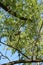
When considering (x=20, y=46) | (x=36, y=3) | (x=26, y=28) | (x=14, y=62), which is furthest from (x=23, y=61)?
(x=36, y=3)

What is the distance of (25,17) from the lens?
4863 millimetres

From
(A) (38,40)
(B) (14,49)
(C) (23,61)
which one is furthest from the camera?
(B) (14,49)

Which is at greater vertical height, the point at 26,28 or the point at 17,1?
the point at 17,1

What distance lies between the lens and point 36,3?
486 centimetres

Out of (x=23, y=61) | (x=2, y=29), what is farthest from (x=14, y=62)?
(x=2, y=29)

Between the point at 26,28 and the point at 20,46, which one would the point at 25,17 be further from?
the point at 20,46

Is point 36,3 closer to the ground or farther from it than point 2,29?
farther from it

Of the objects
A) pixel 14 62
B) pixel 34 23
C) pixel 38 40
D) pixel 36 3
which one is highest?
pixel 36 3

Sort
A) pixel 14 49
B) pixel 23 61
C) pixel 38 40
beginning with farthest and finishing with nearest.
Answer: pixel 14 49, pixel 38 40, pixel 23 61

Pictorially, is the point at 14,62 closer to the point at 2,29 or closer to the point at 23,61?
the point at 23,61

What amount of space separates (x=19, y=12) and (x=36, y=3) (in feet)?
1.31

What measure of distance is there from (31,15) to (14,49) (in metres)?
0.77

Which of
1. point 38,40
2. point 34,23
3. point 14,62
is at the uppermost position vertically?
point 34,23

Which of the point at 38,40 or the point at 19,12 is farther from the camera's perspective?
the point at 19,12
